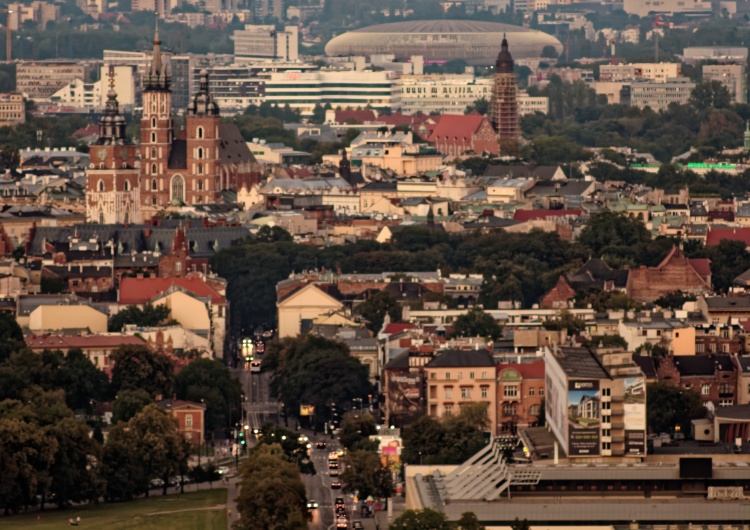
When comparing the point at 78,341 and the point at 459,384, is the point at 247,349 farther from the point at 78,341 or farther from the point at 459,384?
the point at 459,384

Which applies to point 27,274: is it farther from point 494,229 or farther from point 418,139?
point 418,139

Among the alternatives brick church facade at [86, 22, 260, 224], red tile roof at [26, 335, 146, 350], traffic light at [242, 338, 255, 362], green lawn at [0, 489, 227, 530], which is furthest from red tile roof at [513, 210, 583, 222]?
green lawn at [0, 489, 227, 530]

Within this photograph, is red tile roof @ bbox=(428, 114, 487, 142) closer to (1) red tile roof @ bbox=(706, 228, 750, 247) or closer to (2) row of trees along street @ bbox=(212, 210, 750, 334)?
(2) row of trees along street @ bbox=(212, 210, 750, 334)

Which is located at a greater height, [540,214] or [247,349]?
[247,349]

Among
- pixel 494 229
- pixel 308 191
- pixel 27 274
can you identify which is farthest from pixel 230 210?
pixel 27 274

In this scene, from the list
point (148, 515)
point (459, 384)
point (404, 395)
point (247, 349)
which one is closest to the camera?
point (148, 515)

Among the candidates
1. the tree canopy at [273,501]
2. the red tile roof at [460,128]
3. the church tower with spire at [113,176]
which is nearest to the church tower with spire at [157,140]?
the church tower with spire at [113,176]

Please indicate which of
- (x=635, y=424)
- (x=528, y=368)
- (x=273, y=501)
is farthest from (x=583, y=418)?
(x=528, y=368)

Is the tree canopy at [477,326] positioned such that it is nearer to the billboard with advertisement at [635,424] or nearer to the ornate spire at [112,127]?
the billboard with advertisement at [635,424]

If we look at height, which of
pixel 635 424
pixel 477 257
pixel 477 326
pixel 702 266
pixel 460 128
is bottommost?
pixel 460 128
